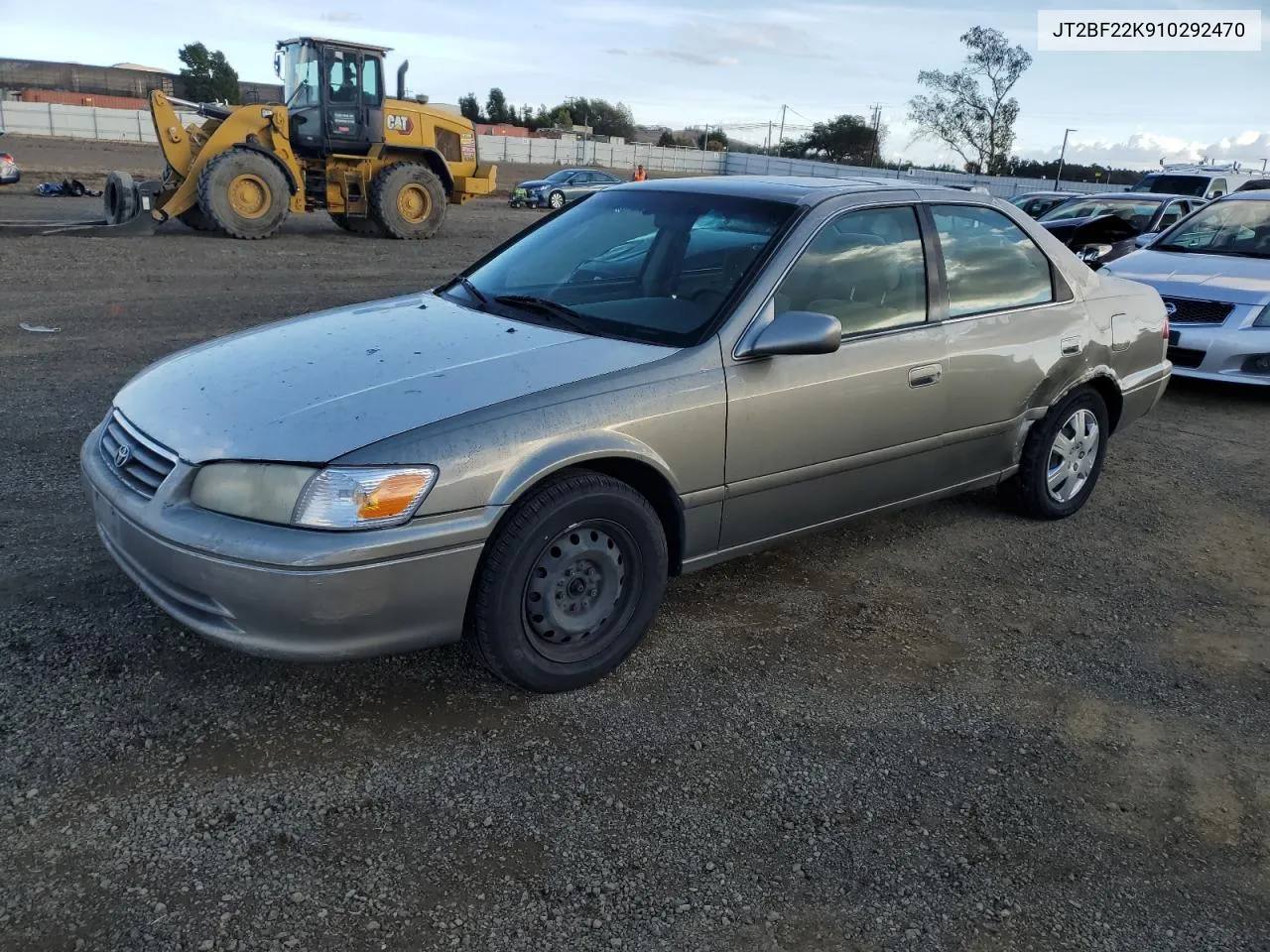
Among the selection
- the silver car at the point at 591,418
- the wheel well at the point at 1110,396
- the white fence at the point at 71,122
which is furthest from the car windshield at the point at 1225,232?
the white fence at the point at 71,122

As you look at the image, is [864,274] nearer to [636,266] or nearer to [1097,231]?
[636,266]

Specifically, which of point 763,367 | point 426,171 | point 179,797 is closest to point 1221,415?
point 763,367

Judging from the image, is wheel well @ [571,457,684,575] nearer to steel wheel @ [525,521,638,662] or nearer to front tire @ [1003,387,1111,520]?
steel wheel @ [525,521,638,662]

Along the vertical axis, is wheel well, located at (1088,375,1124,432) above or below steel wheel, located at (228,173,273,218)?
below

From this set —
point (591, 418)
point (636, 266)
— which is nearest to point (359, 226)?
point (636, 266)

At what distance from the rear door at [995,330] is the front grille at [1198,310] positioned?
3.66 meters

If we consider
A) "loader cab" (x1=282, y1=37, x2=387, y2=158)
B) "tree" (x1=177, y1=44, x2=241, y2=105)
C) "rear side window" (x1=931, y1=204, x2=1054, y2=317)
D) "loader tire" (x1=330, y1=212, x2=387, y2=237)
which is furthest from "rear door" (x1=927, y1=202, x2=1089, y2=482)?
"tree" (x1=177, y1=44, x2=241, y2=105)

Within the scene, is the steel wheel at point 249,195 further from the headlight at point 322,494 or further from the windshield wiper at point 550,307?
the headlight at point 322,494

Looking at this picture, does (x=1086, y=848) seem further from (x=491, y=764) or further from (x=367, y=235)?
(x=367, y=235)

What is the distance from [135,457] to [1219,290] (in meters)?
7.71

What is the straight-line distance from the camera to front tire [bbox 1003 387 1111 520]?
4.79 metres

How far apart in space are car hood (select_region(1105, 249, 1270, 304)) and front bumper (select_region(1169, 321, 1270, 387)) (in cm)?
27

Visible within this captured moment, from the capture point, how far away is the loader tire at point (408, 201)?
54.9 feet

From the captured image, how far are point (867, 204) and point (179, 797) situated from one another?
3.19 meters
